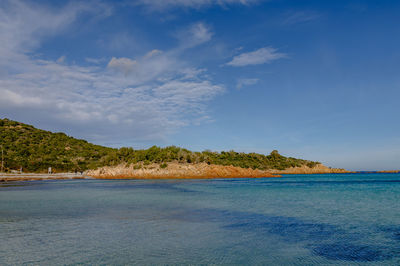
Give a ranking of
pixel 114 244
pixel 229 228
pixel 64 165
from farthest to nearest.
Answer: pixel 64 165 < pixel 229 228 < pixel 114 244

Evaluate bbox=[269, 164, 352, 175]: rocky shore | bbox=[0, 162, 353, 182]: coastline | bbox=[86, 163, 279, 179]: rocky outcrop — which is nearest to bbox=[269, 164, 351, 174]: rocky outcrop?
bbox=[269, 164, 352, 175]: rocky shore

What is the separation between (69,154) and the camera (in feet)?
291

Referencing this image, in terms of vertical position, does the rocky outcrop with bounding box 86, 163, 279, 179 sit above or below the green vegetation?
below

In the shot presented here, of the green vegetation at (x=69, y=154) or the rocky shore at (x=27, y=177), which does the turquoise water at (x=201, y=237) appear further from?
the green vegetation at (x=69, y=154)

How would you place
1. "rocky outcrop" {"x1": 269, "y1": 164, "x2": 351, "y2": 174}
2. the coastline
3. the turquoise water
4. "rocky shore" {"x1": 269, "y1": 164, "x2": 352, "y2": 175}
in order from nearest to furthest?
the turquoise water < the coastline < "rocky shore" {"x1": 269, "y1": 164, "x2": 352, "y2": 175} < "rocky outcrop" {"x1": 269, "y1": 164, "x2": 351, "y2": 174}

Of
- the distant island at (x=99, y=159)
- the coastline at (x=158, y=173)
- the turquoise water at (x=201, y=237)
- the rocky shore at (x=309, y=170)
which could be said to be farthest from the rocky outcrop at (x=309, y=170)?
the turquoise water at (x=201, y=237)

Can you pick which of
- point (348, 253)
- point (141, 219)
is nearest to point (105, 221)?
point (141, 219)

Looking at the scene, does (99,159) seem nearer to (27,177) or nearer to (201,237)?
(27,177)

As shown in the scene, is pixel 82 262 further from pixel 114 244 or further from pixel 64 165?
pixel 64 165

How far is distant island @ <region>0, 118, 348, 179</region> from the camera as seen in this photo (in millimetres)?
67431

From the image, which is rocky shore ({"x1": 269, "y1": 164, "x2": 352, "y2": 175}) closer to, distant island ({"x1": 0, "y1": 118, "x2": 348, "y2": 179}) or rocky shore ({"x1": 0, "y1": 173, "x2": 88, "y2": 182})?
distant island ({"x1": 0, "y1": 118, "x2": 348, "y2": 179})

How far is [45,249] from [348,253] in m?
9.23

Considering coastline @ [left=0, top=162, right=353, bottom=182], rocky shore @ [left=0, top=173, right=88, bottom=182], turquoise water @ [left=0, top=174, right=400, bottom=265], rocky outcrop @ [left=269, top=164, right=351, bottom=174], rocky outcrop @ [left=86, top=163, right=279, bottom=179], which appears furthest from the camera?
rocky outcrop @ [left=269, top=164, right=351, bottom=174]

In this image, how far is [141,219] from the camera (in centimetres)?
1401
